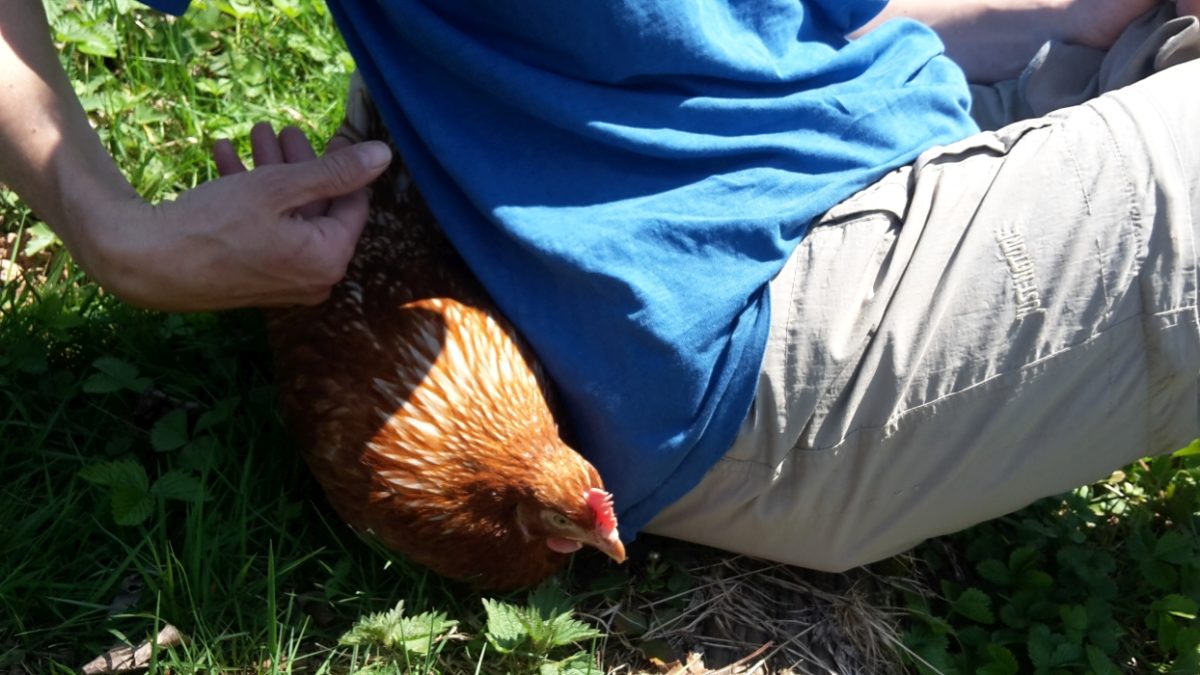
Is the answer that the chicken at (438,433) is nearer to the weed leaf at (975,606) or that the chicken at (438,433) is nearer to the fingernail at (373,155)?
the fingernail at (373,155)

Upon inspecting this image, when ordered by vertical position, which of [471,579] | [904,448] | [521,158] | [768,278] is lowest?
[471,579]

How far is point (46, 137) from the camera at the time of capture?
1.82 metres

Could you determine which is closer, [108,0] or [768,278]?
[768,278]

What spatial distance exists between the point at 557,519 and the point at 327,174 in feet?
2.26

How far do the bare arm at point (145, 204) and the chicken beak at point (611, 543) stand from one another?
25.1 inches

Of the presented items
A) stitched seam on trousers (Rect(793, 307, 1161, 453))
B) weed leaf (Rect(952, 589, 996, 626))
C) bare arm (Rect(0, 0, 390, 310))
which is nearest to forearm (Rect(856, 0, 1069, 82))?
stitched seam on trousers (Rect(793, 307, 1161, 453))

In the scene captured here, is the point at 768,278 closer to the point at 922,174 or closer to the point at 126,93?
the point at 922,174

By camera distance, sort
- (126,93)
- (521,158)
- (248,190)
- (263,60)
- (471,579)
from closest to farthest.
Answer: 1. (248,190)
2. (521,158)
3. (471,579)
4. (126,93)
5. (263,60)

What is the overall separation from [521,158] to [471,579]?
0.74 meters

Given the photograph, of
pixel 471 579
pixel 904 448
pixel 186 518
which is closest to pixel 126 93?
pixel 186 518

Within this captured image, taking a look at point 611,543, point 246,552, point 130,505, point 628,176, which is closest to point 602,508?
point 611,543

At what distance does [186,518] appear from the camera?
7.03ft

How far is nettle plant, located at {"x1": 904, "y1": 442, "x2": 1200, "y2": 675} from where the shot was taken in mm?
2340

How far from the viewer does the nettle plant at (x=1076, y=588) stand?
2.34 meters
